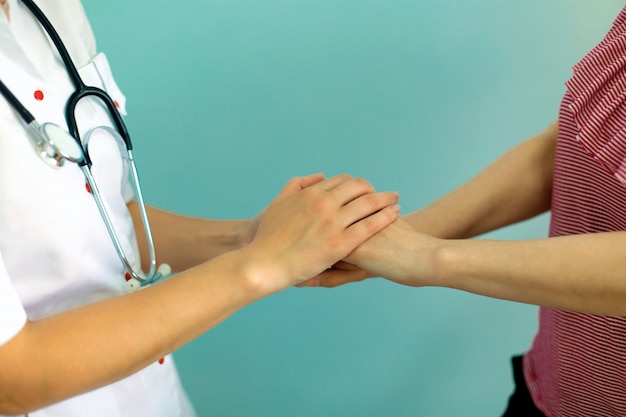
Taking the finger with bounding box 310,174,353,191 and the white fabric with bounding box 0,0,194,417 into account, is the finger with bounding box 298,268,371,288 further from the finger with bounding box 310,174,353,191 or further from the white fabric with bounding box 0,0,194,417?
the white fabric with bounding box 0,0,194,417

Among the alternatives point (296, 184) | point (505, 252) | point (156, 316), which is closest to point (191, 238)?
point (296, 184)

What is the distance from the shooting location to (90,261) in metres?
0.80

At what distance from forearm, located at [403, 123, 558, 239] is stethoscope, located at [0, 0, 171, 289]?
1.48 ft

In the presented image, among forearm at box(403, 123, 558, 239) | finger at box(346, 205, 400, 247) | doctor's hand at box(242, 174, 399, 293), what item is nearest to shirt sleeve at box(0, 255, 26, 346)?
doctor's hand at box(242, 174, 399, 293)

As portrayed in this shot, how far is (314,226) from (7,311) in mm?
417

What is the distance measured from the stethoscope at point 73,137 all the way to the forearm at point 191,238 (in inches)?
6.7

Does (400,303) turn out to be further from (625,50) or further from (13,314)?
(13,314)

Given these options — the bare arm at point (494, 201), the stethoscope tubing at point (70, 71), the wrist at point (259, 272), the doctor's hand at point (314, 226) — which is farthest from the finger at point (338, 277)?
the stethoscope tubing at point (70, 71)

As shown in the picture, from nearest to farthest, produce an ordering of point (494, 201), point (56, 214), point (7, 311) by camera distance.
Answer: point (7, 311)
point (56, 214)
point (494, 201)

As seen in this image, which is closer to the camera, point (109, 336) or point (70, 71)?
point (109, 336)

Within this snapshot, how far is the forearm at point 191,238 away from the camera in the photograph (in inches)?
43.8

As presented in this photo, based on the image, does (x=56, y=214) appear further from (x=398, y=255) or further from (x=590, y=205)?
(x=590, y=205)

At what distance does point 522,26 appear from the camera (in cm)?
144

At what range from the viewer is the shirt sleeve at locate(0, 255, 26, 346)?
0.64 m
